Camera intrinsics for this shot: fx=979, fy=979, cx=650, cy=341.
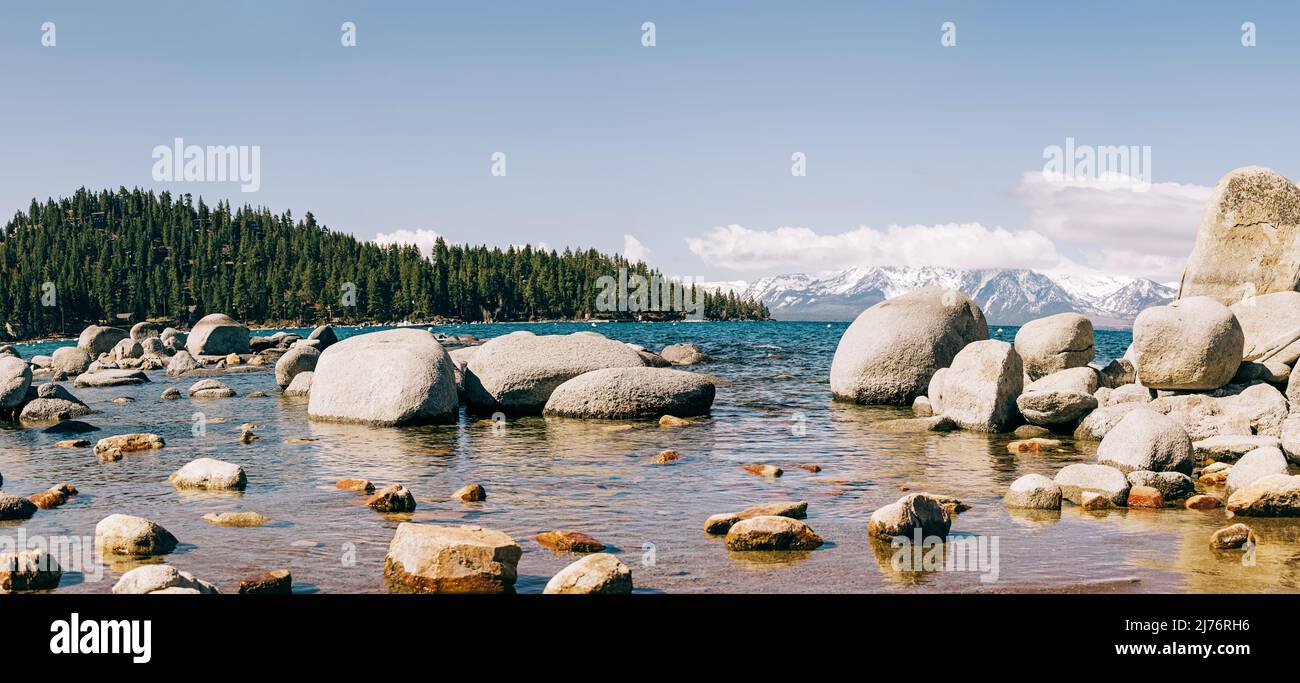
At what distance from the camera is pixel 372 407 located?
19516 mm

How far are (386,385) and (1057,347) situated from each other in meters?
14.7

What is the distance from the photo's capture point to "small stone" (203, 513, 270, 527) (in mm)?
10539

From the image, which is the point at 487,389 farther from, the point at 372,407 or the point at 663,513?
the point at 663,513

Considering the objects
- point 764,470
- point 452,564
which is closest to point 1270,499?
point 764,470

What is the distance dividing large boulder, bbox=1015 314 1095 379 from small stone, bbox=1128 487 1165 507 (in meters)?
10.7

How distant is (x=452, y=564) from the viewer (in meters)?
8.14

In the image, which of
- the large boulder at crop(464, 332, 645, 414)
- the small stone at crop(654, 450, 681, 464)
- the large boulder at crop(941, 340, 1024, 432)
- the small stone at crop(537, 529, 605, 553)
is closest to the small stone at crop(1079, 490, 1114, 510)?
the small stone at crop(537, 529, 605, 553)

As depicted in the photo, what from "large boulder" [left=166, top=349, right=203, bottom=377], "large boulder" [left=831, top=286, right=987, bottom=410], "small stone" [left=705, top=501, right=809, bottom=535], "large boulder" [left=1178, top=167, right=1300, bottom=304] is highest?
"large boulder" [left=1178, top=167, right=1300, bottom=304]

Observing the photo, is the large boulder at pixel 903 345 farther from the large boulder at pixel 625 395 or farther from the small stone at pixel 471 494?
the small stone at pixel 471 494

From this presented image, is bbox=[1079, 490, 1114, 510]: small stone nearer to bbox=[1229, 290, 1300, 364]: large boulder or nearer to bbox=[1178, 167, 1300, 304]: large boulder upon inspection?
bbox=[1229, 290, 1300, 364]: large boulder

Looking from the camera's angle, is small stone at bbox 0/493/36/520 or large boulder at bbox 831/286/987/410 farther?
large boulder at bbox 831/286/987/410

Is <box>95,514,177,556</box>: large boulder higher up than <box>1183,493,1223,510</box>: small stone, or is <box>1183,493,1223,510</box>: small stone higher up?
<box>95,514,177,556</box>: large boulder

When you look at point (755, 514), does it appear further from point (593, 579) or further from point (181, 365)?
point (181, 365)
